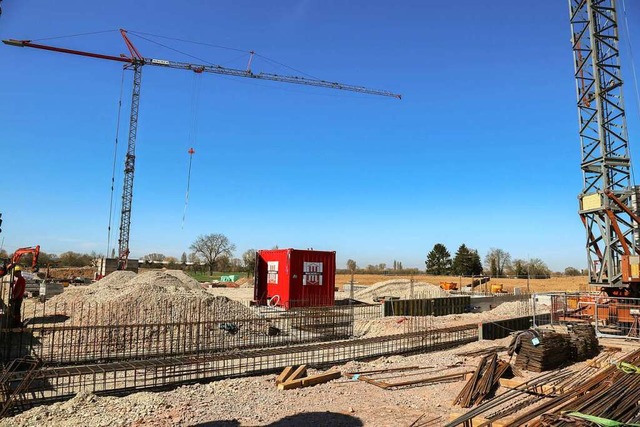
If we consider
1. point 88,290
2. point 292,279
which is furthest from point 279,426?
point 88,290

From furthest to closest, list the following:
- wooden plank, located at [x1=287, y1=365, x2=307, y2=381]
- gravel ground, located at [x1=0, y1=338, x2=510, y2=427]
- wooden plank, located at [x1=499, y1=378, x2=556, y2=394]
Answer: wooden plank, located at [x1=287, y1=365, x2=307, y2=381] → wooden plank, located at [x1=499, y1=378, x2=556, y2=394] → gravel ground, located at [x1=0, y1=338, x2=510, y2=427]

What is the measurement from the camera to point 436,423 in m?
6.86

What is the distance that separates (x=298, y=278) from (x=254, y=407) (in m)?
13.9

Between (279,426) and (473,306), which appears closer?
(279,426)

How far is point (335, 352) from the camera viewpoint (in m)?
13.4

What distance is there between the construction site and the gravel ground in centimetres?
4

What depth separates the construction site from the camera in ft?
23.5

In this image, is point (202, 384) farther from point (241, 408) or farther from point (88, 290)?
point (88, 290)

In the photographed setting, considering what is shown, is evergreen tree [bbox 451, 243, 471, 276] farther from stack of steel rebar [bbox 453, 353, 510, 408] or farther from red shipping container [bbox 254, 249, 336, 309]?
stack of steel rebar [bbox 453, 353, 510, 408]

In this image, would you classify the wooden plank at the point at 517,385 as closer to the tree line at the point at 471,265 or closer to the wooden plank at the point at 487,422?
the wooden plank at the point at 487,422

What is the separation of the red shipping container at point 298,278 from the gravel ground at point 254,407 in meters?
11.8

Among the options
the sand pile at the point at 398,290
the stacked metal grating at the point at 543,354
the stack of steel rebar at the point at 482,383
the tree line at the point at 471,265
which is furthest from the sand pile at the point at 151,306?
the tree line at the point at 471,265

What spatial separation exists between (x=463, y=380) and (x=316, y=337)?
7.46 meters

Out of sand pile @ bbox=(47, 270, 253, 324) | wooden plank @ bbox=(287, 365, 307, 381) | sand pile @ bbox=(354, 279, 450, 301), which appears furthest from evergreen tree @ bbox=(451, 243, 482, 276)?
wooden plank @ bbox=(287, 365, 307, 381)
